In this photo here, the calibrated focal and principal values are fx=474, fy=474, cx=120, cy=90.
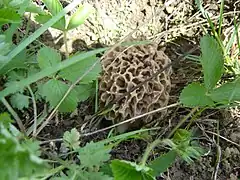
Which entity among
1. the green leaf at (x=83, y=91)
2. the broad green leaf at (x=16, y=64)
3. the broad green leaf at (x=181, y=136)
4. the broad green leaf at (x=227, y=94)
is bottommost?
the broad green leaf at (x=181, y=136)

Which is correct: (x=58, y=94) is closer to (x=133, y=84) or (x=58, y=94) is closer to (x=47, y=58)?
(x=47, y=58)

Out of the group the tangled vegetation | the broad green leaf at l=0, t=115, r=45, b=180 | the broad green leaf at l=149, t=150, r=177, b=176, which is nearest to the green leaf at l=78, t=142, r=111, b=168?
the tangled vegetation

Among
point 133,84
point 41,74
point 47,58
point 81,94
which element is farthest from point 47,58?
point 133,84

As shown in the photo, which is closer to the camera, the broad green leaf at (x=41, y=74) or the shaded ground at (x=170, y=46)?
the broad green leaf at (x=41, y=74)

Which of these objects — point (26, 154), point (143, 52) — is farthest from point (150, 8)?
point (26, 154)

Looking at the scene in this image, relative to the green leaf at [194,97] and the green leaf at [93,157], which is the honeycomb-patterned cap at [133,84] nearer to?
the green leaf at [194,97]

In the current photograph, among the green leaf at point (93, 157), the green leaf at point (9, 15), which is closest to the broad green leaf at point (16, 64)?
the green leaf at point (9, 15)

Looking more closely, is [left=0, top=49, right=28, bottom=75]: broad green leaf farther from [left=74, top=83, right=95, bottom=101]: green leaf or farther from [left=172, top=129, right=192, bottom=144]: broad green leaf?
[left=172, top=129, right=192, bottom=144]: broad green leaf
